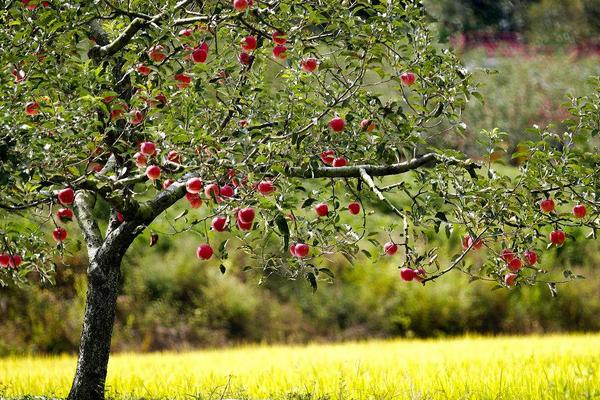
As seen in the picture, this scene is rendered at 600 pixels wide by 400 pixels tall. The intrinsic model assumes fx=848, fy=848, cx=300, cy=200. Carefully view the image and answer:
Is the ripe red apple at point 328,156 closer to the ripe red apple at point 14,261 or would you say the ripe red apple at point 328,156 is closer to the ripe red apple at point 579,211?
the ripe red apple at point 579,211

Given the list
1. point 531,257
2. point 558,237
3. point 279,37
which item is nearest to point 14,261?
point 279,37

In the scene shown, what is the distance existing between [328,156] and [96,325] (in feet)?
5.36

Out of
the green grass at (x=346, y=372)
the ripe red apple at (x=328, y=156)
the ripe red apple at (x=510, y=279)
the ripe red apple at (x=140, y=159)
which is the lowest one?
the green grass at (x=346, y=372)

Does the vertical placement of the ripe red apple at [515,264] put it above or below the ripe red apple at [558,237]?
below

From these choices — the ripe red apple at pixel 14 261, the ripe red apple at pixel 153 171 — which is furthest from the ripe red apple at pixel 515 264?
the ripe red apple at pixel 14 261

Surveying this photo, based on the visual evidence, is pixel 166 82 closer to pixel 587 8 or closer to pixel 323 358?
pixel 323 358

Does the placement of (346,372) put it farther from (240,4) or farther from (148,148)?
(240,4)

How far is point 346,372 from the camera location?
6.19 m

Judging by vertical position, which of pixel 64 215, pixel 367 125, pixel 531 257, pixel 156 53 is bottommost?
pixel 531 257

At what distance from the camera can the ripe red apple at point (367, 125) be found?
4.37m

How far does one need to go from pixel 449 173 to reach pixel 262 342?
4.74 metres

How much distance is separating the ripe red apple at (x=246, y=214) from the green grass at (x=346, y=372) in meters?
1.98

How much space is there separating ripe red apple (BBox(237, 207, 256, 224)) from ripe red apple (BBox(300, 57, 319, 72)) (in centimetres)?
85

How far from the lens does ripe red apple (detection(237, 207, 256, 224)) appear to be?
3.52 m
